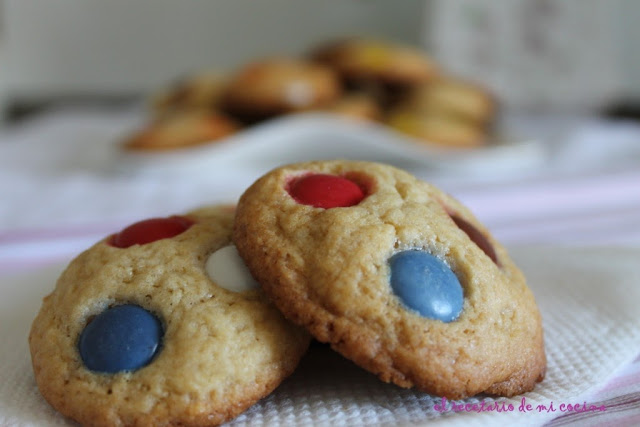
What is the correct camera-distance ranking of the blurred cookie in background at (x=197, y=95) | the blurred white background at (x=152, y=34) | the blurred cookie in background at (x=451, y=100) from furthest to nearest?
1. the blurred white background at (x=152, y=34)
2. the blurred cookie in background at (x=197, y=95)
3. the blurred cookie in background at (x=451, y=100)

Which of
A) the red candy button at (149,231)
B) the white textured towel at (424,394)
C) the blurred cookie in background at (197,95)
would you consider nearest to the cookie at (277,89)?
the blurred cookie in background at (197,95)

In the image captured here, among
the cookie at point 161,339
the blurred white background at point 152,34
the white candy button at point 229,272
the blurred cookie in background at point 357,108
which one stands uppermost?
the white candy button at point 229,272

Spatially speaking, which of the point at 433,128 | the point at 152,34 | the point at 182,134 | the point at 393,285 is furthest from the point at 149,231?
the point at 152,34

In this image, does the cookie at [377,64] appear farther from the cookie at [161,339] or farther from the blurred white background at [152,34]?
the blurred white background at [152,34]

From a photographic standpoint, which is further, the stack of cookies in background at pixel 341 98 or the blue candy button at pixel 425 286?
the stack of cookies in background at pixel 341 98

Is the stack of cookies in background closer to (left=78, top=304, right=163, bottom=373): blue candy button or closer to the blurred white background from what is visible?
(left=78, top=304, right=163, bottom=373): blue candy button

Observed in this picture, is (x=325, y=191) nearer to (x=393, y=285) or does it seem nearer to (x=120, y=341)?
(x=393, y=285)

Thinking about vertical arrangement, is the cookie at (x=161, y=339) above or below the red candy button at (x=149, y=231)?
below
